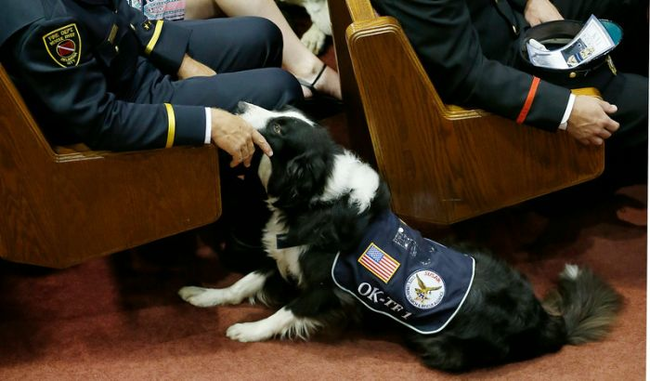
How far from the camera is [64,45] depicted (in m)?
1.61

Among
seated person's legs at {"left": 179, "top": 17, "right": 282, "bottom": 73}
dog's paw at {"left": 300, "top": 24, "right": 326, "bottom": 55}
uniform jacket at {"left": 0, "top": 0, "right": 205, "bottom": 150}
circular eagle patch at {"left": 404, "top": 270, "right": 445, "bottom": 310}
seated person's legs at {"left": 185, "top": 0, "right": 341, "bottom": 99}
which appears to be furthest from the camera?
dog's paw at {"left": 300, "top": 24, "right": 326, "bottom": 55}

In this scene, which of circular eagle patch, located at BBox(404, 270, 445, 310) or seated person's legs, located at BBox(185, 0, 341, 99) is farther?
seated person's legs, located at BBox(185, 0, 341, 99)

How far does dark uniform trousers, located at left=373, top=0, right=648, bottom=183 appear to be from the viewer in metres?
1.89

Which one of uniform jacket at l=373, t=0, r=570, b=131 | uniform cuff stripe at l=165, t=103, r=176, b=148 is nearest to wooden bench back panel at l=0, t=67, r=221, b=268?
uniform cuff stripe at l=165, t=103, r=176, b=148

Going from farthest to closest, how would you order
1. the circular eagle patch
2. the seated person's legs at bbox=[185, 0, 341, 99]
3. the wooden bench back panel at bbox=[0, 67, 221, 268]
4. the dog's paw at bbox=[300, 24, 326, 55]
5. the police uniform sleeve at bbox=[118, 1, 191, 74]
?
the dog's paw at bbox=[300, 24, 326, 55], the seated person's legs at bbox=[185, 0, 341, 99], the police uniform sleeve at bbox=[118, 1, 191, 74], the circular eagle patch, the wooden bench back panel at bbox=[0, 67, 221, 268]

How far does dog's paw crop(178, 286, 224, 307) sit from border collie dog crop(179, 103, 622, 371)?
243 millimetres

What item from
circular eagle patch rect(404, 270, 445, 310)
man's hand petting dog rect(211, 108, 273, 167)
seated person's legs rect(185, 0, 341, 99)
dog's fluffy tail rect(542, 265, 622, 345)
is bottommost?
dog's fluffy tail rect(542, 265, 622, 345)

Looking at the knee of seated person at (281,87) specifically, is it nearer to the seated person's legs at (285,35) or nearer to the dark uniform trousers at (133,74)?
the dark uniform trousers at (133,74)

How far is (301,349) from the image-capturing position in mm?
2045

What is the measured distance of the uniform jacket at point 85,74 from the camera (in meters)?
1.57

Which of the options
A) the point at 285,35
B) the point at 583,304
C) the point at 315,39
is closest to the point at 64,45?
the point at 285,35

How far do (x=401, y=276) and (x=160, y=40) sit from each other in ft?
3.23

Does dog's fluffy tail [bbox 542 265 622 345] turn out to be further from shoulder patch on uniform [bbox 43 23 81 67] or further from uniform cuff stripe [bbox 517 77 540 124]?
shoulder patch on uniform [bbox 43 23 81 67]

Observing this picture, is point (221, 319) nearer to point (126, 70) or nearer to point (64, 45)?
point (126, 70)
